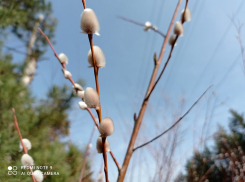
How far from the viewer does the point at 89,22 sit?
0.43ft

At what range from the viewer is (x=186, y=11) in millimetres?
214

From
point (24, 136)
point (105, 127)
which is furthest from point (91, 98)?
point (24, 136)

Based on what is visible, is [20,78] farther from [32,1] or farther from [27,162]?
[27,162]

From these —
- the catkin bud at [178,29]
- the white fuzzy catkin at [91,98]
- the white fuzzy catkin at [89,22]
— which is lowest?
the white fuzzy catkin at [91,98]

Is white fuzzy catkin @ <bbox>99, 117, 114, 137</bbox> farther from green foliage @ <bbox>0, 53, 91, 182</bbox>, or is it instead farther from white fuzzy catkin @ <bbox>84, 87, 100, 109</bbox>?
green foliage @ <bbox>0, 53, 91, 182</bbox>

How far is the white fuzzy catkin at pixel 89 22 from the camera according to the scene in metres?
0.13

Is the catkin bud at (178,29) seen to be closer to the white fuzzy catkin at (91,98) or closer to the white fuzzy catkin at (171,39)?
the white fuzzy catkin at (171,39)

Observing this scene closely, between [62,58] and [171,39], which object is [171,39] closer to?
[171,39]

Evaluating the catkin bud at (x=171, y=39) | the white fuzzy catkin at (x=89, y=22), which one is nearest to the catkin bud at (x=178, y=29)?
the catkin bud at (x=171, y=39)

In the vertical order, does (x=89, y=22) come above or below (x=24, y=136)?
below

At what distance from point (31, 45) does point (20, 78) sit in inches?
38.6

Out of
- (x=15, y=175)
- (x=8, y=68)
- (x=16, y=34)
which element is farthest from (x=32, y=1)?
(x=15, y=175)

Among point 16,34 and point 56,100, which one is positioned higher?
point 16,34

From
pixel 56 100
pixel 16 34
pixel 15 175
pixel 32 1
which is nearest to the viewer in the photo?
pixel 15 175
